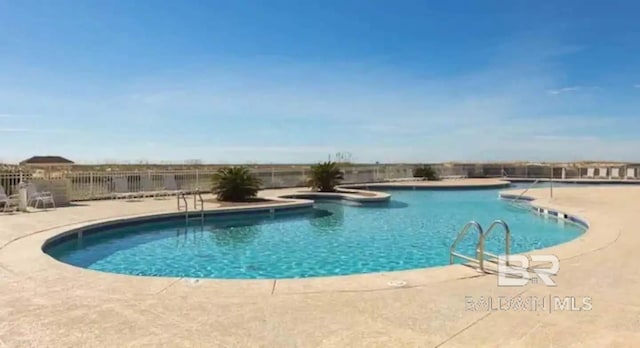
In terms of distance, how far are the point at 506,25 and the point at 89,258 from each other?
45.0ft

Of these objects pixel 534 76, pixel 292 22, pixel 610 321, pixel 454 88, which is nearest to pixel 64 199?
pixel 292 22

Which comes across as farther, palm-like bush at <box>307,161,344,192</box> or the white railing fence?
palm-like bush at <box>307,161,344,192</box>

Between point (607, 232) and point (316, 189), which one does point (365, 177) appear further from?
point (607, 232)

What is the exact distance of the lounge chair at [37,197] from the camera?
35.3 feet

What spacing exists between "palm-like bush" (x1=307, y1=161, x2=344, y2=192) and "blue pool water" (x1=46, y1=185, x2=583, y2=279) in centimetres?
395

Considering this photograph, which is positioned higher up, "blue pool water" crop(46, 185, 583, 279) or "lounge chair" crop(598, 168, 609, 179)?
"lounge chair" crop(598, 168, 609, 179)

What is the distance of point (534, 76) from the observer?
58.4 feet

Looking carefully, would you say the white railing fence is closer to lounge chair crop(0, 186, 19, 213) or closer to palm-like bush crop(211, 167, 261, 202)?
lounge chair crop(0, 186, 19, 213)

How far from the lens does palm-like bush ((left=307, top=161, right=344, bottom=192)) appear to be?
664 inches

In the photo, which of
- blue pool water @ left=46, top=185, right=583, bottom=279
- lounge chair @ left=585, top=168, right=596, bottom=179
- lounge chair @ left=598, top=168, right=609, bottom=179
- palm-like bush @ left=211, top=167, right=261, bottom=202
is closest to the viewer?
blue pool water @ left=46, top=185, right=583, bottom=279

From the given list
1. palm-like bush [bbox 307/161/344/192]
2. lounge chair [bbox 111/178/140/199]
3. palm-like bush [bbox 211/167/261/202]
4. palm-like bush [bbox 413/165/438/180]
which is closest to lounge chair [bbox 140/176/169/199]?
lounge chair [bbox 111/178/140/199]

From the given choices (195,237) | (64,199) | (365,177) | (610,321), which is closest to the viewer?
(610,321)

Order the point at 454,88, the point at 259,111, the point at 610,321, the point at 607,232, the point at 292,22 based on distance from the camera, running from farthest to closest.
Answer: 1. the point at 259,111
2. the point at 454,88
3. the point at 292,22
4. the point at 607,232
5. the point at 610,321

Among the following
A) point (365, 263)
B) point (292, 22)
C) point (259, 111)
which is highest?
point (292, 22)
